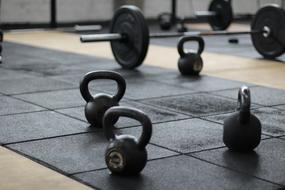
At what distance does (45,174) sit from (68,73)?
7.48 feet

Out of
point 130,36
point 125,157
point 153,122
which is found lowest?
point 153,122

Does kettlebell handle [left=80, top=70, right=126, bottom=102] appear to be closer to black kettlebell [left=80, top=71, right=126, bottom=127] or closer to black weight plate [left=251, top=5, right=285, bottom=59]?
black kettlebell [left=80, top=71, right=126, bottom=127]

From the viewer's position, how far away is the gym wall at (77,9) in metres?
7.33

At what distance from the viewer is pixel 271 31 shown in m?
4.93

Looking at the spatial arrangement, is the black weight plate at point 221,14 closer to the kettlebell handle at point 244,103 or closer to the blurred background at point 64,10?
the blurred background at point 64,10

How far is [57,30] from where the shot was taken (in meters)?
7.40

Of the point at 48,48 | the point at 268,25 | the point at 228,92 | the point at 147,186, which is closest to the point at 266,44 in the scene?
the point at 268,25

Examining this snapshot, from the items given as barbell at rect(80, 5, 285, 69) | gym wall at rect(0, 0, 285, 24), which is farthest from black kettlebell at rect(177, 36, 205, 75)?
gym wall at rect(0, 0, 285, 24)

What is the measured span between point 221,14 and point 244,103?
483 centimetres

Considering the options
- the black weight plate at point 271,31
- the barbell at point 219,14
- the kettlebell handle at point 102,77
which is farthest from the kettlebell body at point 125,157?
the barbell at point 219,14

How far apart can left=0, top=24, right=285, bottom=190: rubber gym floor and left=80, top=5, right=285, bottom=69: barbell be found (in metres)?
0.12

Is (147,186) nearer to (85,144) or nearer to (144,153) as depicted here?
(144,153)

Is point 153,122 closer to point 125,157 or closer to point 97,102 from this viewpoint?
point 97,102

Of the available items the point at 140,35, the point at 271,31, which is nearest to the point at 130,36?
the point at 140,35
